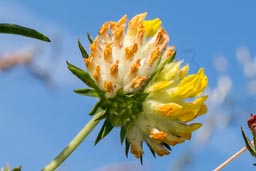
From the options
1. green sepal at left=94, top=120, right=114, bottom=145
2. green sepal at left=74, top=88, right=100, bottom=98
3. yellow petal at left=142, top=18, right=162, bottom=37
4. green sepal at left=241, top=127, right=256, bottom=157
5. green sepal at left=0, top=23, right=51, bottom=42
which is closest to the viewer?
green sepal at left=0, top=23, right=51, bottom=42

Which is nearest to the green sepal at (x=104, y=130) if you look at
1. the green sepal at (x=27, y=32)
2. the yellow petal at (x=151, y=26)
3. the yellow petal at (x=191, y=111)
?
the yellow petal at (x=191, y=111)

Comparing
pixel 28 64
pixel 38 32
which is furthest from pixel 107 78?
pixel 28 64

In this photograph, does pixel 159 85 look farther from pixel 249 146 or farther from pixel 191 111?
pixel 249 146

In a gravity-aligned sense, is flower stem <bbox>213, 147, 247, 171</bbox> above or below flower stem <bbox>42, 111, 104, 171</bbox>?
below

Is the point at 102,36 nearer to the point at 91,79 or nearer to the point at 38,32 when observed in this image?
the point at 91,79

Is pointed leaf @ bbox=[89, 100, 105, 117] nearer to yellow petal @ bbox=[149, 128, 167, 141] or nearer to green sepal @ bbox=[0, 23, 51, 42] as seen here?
yellow petal @ bbox=[149, 128, 167, 141]

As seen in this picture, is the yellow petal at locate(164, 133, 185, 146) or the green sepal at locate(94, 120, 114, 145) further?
the yellow petal at locate(164, 133, 185, 146)

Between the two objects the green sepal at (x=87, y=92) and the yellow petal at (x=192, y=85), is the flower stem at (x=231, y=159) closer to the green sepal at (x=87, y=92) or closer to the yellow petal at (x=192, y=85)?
the yellow petal at (x=192, y=85)

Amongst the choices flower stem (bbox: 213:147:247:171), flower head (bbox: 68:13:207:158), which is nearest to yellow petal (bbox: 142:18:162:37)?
flower head (bbox: 68:13:207:158)
